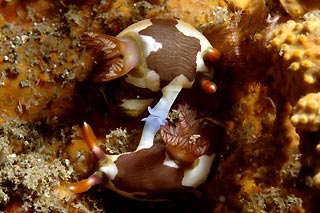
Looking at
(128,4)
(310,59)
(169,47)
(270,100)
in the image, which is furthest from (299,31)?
(128,4)

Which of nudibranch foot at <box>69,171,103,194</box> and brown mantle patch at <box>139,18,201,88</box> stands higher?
brown mantle patch at <box>139,18,201,88</box>

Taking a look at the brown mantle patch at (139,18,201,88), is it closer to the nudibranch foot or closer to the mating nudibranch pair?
the mating nudibranch pair

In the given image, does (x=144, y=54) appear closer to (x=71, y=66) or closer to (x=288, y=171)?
(x=71, y=66)

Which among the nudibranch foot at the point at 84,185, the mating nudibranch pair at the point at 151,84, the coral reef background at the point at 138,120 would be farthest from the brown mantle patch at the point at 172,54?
the nudibranch foot at the point at 84,185

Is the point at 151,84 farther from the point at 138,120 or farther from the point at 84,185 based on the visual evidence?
the point at 84,185

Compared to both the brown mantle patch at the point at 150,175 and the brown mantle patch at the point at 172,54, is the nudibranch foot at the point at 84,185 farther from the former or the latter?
the brown mantle patch at the point at 172,54

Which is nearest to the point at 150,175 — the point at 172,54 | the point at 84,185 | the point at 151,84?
the point at 84,185

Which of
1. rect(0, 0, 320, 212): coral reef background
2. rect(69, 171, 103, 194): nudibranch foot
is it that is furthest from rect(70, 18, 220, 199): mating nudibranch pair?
rect(0, 0, 320, 212): coral reef background
